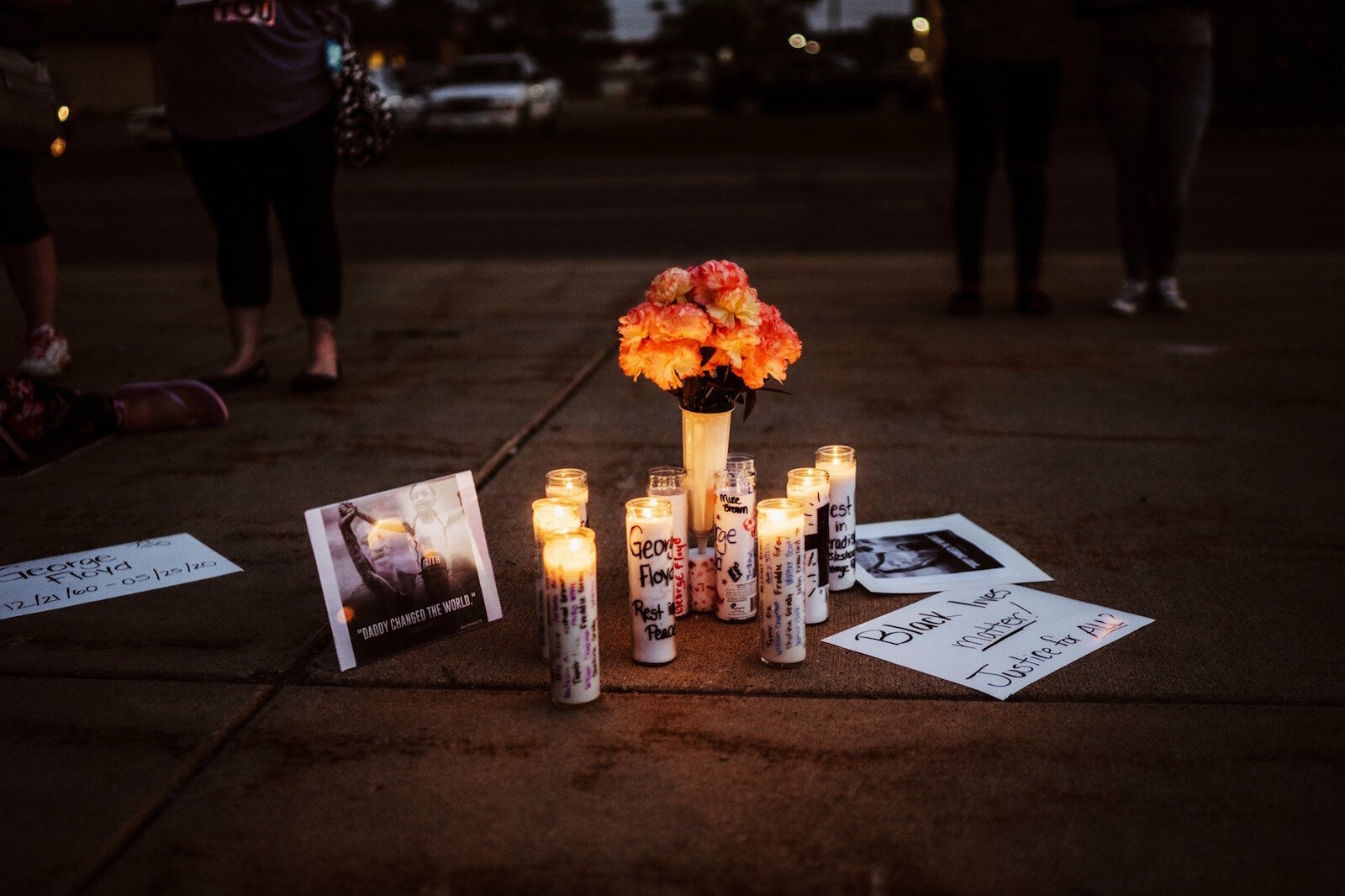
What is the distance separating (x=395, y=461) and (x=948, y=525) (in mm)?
1635

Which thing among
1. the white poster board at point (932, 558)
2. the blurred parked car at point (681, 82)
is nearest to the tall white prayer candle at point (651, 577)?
the white poster board at point (932, 558)

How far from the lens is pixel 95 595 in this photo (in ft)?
8.82

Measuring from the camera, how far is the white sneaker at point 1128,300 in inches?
227

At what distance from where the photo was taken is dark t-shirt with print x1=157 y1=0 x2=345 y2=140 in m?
4.05

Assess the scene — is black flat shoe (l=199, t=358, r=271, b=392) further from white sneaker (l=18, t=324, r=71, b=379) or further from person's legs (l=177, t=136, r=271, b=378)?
white sneaker (l=18, t=324, r=71, b=379)

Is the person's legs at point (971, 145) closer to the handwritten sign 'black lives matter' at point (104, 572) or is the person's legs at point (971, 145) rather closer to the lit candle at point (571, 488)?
the lit candle at point (571, 488)

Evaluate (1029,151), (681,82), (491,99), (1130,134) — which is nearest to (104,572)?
(1029,151)

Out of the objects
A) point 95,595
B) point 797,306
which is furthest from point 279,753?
A: point 797,306

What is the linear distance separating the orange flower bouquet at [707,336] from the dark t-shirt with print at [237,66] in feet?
7.14

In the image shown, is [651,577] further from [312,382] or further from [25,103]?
[25,103]

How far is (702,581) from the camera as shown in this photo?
258 centimetres

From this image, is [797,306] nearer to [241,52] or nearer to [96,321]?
[241,52]

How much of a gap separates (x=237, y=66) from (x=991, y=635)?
307 centimetres

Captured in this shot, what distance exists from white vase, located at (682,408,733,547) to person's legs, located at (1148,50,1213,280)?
3661 mm
